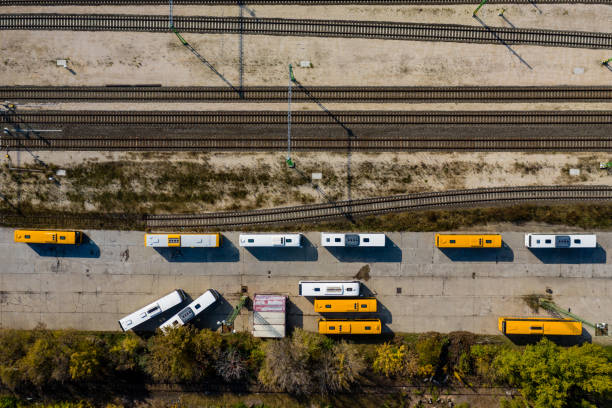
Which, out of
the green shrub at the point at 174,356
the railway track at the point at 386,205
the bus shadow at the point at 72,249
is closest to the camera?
the green shrub at the point at 174,356

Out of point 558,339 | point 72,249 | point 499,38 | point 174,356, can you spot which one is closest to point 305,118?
point 499,38

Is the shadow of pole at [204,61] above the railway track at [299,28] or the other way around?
the other way around

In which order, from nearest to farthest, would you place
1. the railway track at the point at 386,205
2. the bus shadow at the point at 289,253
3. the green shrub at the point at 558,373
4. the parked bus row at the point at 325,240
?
the green shrub at the point at 558,373 → the parked bus row at the point at 325,240 → the railway track at the point at 386,205 → the bus shadow at the point at 289,253

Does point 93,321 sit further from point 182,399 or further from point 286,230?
point 286,230

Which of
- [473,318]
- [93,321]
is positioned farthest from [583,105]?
[93,321]

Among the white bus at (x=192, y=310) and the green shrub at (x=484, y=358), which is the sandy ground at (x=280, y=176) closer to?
the white bus at (x=192, y=310)

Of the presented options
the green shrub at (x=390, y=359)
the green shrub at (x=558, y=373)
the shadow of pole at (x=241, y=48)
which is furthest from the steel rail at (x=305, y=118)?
the green shrub at (x=390, y=359)
